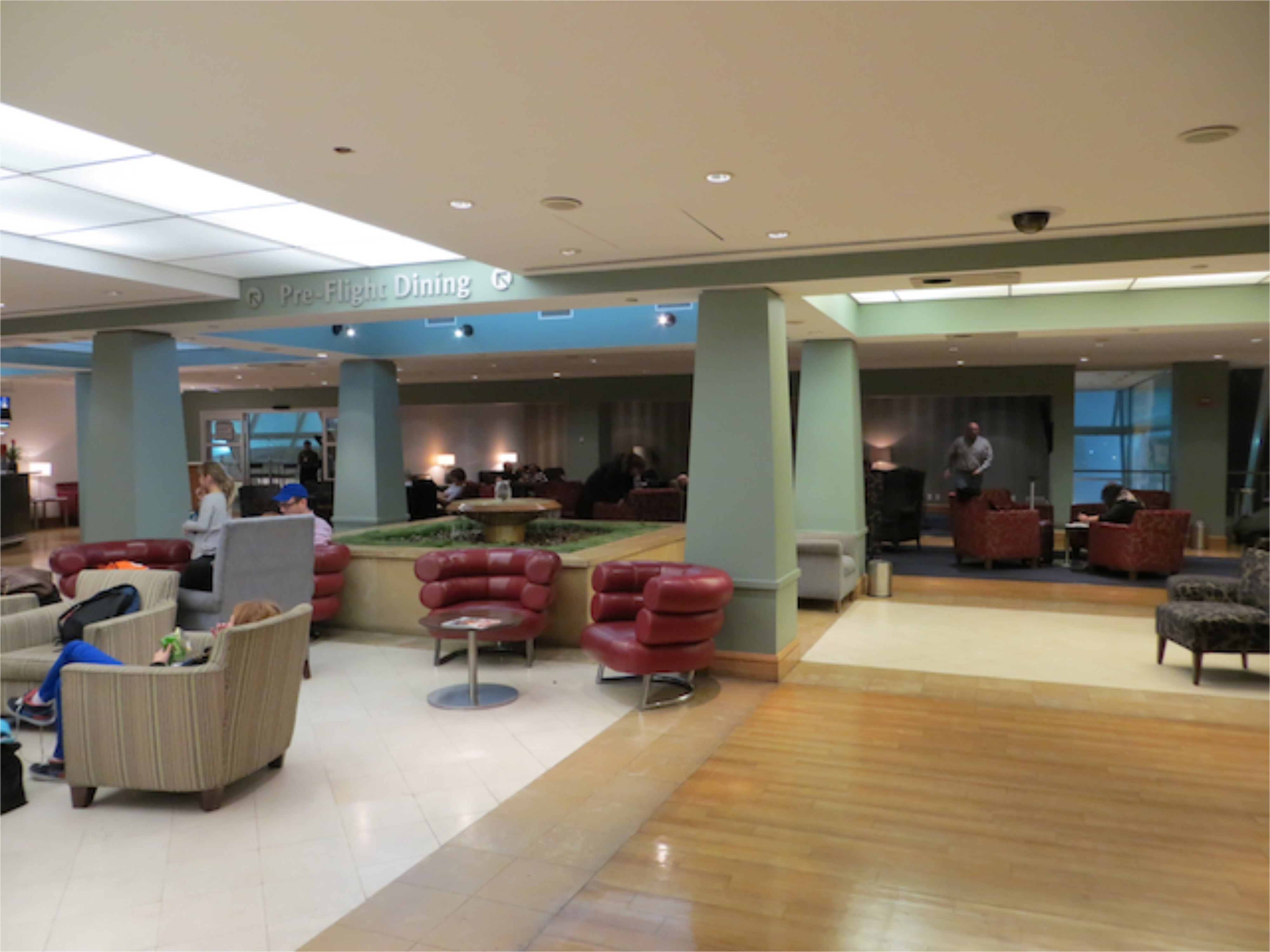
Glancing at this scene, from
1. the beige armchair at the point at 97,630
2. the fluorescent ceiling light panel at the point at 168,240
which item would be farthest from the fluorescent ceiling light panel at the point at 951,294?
the beige armchair at the point at 97,630

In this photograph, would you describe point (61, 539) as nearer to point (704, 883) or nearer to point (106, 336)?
point (106, 336)

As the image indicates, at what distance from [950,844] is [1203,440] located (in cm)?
1362

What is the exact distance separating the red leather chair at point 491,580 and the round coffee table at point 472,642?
1.46 feet

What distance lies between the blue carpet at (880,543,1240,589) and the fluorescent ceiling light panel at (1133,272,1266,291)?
388cm

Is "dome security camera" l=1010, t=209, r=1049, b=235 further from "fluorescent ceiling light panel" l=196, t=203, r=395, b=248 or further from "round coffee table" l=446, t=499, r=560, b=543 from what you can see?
"round coffee table" l=446, t=499, r=560, b=543

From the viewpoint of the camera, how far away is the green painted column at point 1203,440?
14531 mm

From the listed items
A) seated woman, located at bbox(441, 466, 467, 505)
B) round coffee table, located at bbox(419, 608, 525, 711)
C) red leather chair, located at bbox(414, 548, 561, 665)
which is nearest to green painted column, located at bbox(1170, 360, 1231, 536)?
seated woman, located at bbox(441, 466, 467, 505)

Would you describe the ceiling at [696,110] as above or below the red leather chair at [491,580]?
above

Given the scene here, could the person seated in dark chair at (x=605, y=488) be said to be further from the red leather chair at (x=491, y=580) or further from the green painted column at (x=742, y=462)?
the green painted column at (x=742, y=462)

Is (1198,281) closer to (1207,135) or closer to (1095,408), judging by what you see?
(1207,135)

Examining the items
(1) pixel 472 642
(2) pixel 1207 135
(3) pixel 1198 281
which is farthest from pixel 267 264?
(3) pixel 1198 281

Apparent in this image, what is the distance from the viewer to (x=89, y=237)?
20.4 ft

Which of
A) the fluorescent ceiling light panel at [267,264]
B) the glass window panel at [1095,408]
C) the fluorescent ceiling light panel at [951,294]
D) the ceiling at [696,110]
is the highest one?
the fluorescent ceiling light panel at [267,264]

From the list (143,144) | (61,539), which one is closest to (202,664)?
(143,144)
